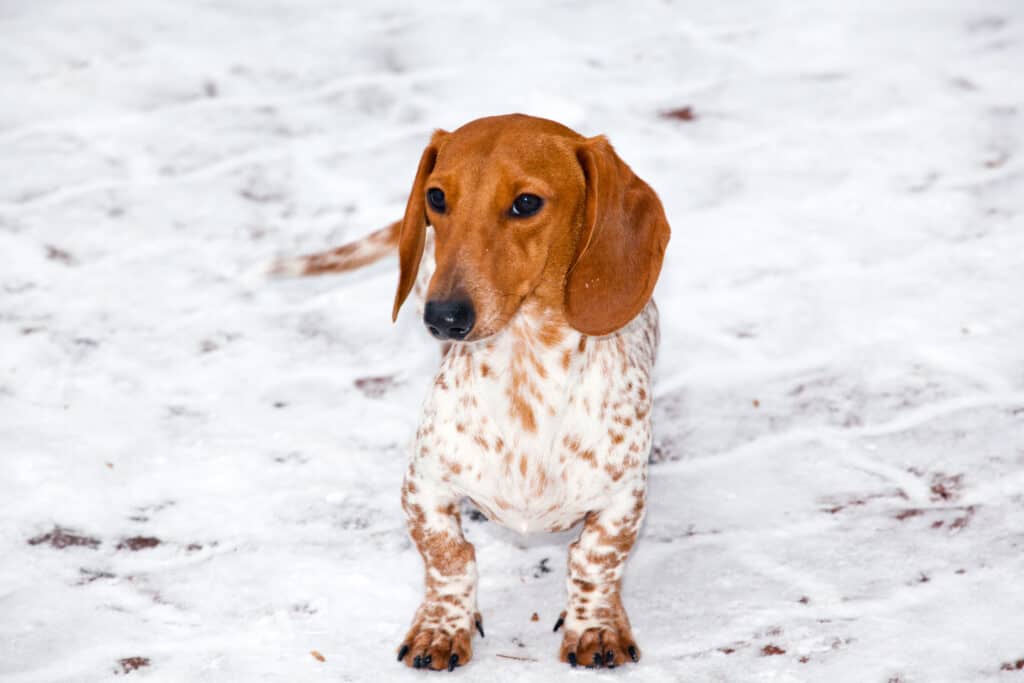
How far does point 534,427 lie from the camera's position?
325 cm

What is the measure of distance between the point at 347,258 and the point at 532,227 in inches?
65.8

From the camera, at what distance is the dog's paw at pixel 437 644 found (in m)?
3.28

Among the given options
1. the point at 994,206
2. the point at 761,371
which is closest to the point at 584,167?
the point at 761,371

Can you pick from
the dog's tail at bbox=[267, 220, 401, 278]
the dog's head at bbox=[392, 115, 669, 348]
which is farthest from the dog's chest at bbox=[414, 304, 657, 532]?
the dog's tail at bbox=[267, 220, 401, 278]

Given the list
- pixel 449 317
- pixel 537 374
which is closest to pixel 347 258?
pixel 537 374

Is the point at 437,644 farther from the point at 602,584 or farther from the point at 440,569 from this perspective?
the point at 602,584

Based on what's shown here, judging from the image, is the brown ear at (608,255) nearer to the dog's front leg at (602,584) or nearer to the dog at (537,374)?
the dog at (537,374)

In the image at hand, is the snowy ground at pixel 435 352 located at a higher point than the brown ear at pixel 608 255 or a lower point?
lower

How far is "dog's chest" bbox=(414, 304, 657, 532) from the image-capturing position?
324 cm

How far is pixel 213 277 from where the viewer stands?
5.23m

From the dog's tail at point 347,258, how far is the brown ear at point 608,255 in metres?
1.45

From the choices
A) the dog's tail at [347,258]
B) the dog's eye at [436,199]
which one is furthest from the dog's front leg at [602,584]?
the dog's tail at [347,258]

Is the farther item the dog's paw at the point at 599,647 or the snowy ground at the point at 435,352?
the snowy ground at the point at 435,352

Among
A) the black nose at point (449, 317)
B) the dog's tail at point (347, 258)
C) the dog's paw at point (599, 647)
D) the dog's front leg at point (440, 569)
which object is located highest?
the black nose at point (449, 317)
